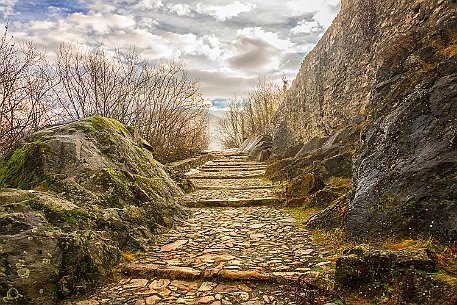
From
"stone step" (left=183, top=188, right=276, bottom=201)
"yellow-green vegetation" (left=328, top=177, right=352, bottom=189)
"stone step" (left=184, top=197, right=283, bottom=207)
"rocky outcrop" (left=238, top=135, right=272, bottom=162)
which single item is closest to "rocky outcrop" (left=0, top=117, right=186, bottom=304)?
"stone step" (left=184, top=197, right=283, bottom=207)

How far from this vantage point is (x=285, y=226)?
16.2ft

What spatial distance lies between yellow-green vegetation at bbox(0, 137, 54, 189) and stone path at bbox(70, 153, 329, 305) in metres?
1.74

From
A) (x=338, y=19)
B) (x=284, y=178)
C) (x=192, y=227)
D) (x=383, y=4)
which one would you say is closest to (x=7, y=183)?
(x=192, y=227)

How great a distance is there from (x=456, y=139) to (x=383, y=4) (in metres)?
5.91

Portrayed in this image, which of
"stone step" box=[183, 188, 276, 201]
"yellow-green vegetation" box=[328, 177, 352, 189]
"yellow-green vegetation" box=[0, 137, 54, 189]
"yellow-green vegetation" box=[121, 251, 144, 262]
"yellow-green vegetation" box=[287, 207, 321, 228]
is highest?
"yellow-green vegetation" box=[0, 137, 54, 189]

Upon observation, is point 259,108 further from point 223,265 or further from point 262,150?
point 223,265

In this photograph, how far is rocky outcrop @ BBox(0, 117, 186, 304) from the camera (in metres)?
2.54

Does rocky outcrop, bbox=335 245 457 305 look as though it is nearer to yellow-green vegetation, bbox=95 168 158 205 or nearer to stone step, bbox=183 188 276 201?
yellow-green vegetation, bbox=95 168 158 205

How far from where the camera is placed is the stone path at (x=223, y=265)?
2.71 meters

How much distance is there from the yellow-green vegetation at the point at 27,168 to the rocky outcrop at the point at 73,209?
0.01 metres

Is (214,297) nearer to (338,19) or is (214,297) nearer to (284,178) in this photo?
(284,178)

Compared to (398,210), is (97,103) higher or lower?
higher

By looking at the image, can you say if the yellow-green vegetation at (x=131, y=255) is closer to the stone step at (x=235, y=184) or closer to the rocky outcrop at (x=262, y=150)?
the stone step at (x=235, y=184)

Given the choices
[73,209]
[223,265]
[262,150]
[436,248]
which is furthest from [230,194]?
[262,150]
